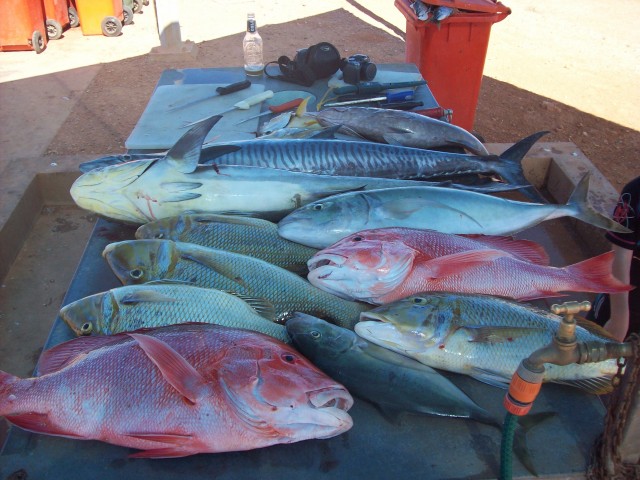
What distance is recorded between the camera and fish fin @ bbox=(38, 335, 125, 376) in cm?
165

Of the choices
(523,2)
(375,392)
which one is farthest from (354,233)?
(523,2)

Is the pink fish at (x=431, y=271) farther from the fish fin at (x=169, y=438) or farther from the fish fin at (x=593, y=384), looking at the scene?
the fish fin at (x=169, y=438)

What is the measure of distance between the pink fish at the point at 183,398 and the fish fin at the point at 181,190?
2.98 feet

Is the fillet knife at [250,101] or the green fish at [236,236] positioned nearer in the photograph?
the green fish at [236,236]

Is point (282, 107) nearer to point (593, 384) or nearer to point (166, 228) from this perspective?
point (166, 228)

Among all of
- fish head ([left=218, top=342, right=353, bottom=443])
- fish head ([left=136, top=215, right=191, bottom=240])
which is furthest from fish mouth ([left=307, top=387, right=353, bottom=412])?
fish head ([left=136, top=215, right=191, bottom=240])

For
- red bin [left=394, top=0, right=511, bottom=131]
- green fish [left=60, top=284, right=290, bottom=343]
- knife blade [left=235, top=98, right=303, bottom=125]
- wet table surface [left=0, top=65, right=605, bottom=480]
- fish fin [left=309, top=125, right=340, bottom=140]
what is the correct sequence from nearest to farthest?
wet table surface [left=0, top=65, right=605, bottom=480], green fish [left=60, top=284, right=290, bottom=343], fish fin [left=309, top=125, right=340, bottom=140], knife blade [left=235, top=98, right=303, bottom=125], red bin [left=394, top=0, right=511, bottom=131]

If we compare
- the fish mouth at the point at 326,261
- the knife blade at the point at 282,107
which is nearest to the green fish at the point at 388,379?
the fish mouth at the point at 326,261

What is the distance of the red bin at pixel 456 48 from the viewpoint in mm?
4883

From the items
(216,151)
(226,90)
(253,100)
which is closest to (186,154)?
(216,151)

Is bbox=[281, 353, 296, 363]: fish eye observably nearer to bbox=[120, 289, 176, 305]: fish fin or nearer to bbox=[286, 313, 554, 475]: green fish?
bbox=[286, 313, 554, 475]: green fish

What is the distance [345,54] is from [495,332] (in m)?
7.51

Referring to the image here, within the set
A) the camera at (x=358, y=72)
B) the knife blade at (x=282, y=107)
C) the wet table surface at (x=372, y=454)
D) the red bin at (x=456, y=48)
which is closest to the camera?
the wet table surface at (x=372, y=454)

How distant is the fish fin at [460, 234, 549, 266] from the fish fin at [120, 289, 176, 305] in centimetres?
116
